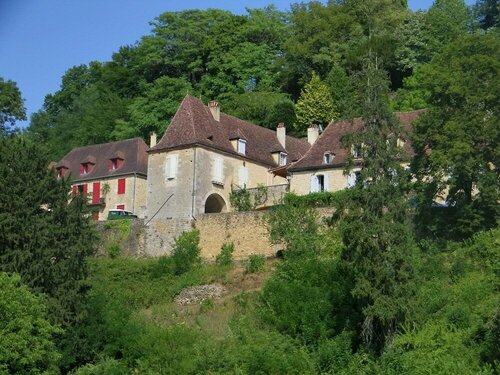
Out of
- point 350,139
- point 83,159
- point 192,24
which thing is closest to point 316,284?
point 350,139

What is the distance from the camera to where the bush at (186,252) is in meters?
41.0

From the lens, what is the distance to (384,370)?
90.4 ft

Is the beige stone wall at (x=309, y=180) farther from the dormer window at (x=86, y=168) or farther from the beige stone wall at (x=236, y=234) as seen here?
the dormer window at (x=86, y=168)

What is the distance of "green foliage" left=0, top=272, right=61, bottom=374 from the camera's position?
2820 cm

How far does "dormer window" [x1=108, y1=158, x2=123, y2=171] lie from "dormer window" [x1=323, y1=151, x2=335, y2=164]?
15.4 m

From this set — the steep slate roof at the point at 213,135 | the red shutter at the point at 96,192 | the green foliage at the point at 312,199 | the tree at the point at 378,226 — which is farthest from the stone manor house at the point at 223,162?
the tree at the point at 378,226

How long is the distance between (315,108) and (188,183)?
15157 mm

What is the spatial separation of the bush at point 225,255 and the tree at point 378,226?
37.8 ft

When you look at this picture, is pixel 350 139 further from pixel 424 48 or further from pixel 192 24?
pixel 192 24

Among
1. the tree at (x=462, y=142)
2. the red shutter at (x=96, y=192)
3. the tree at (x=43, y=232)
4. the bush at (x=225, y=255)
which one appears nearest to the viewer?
the tree at (x=43, y=232)

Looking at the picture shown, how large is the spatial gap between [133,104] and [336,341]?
131ft

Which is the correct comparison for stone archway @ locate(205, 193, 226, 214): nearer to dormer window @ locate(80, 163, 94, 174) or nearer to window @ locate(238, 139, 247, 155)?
window @ locate(238, 139, 247, 155)

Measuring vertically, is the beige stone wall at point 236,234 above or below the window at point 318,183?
below

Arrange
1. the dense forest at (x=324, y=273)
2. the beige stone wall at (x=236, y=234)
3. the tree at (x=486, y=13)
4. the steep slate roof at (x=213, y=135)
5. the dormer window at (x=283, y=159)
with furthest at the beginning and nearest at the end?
the tree at (x=486, y=13) → the dormer window at (x=283, y=159) → the steep slate roof at (x=213, y=135) → the beige stone wall at (x=236, y=234) → the dense forest at (x=324, y=273)
